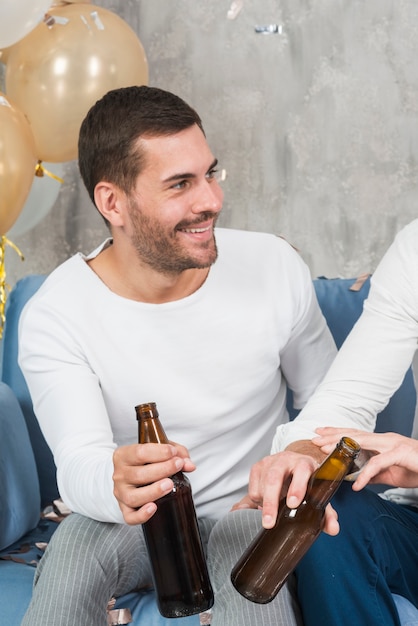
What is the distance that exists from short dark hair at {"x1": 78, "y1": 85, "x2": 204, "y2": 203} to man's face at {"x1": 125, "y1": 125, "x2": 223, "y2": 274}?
19 mm

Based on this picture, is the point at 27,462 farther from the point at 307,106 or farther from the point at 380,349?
the point at 307,106

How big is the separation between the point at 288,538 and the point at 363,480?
167 mm

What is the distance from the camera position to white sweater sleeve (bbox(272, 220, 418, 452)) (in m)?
1.46

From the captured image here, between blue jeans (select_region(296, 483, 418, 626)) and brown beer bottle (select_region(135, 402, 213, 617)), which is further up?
brown beer bottle (select_region(135, 402, 213, 617))

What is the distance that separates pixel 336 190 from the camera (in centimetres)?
275

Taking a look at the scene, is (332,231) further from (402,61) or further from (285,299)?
(285,299)

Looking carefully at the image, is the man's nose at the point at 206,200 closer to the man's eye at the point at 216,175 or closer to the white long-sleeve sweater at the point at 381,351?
the man's eye at the point at 216,175

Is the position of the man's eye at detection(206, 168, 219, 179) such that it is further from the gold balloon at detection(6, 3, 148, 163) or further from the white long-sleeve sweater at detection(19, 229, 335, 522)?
the gold balloon at detection(6, 3, 148, 163)

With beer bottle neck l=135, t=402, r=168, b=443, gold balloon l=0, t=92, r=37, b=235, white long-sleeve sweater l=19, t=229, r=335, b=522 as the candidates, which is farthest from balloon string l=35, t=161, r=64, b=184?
beer bottle neck l=135, t=402, r=168, b=443

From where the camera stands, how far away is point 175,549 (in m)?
1.17

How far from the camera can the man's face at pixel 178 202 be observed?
158cm

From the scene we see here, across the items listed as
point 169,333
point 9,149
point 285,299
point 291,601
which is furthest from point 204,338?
point 9,149

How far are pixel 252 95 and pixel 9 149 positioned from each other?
1021mm

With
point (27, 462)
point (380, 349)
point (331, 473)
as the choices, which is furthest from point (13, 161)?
point (331, 473)
